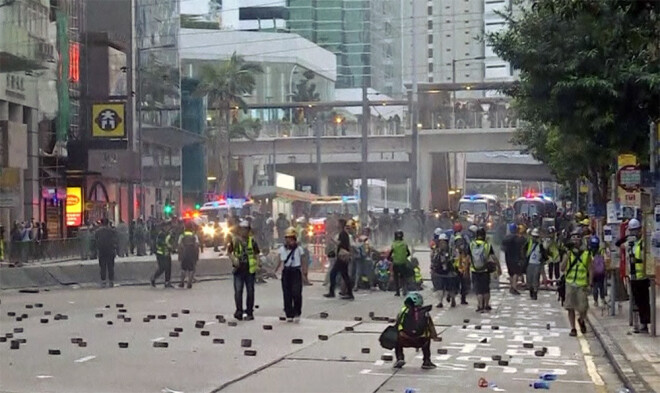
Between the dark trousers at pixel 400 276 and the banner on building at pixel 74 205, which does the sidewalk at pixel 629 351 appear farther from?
the banner on building at pixel 74 205

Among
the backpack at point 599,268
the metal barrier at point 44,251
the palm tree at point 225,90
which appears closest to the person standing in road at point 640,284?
the backpack at point 599,268

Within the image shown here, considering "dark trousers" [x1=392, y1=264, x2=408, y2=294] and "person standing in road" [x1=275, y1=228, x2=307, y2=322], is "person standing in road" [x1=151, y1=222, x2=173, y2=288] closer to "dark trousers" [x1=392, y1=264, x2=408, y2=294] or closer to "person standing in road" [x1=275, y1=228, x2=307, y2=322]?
"dark trousers" [x1=392, y1=264, x2=408, y2=294]

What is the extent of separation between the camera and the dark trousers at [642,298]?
62.0ft

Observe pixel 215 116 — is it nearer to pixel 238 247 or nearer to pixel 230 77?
pixel 230 77

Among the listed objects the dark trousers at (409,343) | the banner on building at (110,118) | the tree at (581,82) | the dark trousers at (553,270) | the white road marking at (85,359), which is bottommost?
the dark trousers at (553,270)

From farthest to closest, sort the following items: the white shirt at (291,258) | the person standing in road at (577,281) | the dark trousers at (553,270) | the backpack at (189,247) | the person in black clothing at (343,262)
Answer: the dark trousers at (553,270) → the backpack at (189,247) → the person in black clothing at (343,262) → the white shirt at (291,258) → the person standing in road at (577,281)

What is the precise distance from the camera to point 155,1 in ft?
236

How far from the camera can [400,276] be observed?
92.1 feet

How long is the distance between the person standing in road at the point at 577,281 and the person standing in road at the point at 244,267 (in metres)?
5.14

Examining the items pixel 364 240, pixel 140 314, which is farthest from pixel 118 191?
pixel 140 314

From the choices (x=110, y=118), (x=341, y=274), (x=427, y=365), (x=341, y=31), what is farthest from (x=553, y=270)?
(x=341, y=31)

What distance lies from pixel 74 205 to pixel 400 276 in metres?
34.6

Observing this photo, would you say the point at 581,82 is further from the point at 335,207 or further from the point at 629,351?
the point at 335,207

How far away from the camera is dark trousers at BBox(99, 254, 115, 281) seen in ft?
101
